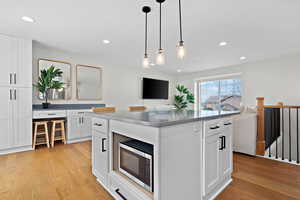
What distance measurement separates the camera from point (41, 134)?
331 centimetres

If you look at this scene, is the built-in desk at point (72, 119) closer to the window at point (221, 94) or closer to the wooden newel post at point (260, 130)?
the wooden newel post at point (260, 130)

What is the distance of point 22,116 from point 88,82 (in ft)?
5.80

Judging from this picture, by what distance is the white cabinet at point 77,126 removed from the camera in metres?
3.42

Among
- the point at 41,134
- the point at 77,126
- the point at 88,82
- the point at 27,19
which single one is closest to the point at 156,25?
the point at 27,19

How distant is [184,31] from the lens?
2.66 meters

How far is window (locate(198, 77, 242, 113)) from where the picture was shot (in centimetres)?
519

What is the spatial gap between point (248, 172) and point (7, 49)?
4874mm

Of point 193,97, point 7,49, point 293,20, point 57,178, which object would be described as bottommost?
point 57,178

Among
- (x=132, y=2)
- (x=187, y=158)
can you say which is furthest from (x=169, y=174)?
(x=132, y=2)

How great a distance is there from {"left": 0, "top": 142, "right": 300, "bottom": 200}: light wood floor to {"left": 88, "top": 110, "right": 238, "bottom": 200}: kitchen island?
0.20 metres

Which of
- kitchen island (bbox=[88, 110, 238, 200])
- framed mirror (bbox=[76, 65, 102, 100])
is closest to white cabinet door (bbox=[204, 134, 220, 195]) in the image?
kitchen island (bbox=[88, 110, 238, 200])

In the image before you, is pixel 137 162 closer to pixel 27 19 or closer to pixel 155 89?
pixel 27 19

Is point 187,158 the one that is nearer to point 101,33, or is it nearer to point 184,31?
point 184,31

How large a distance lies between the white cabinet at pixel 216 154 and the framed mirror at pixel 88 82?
377cm
